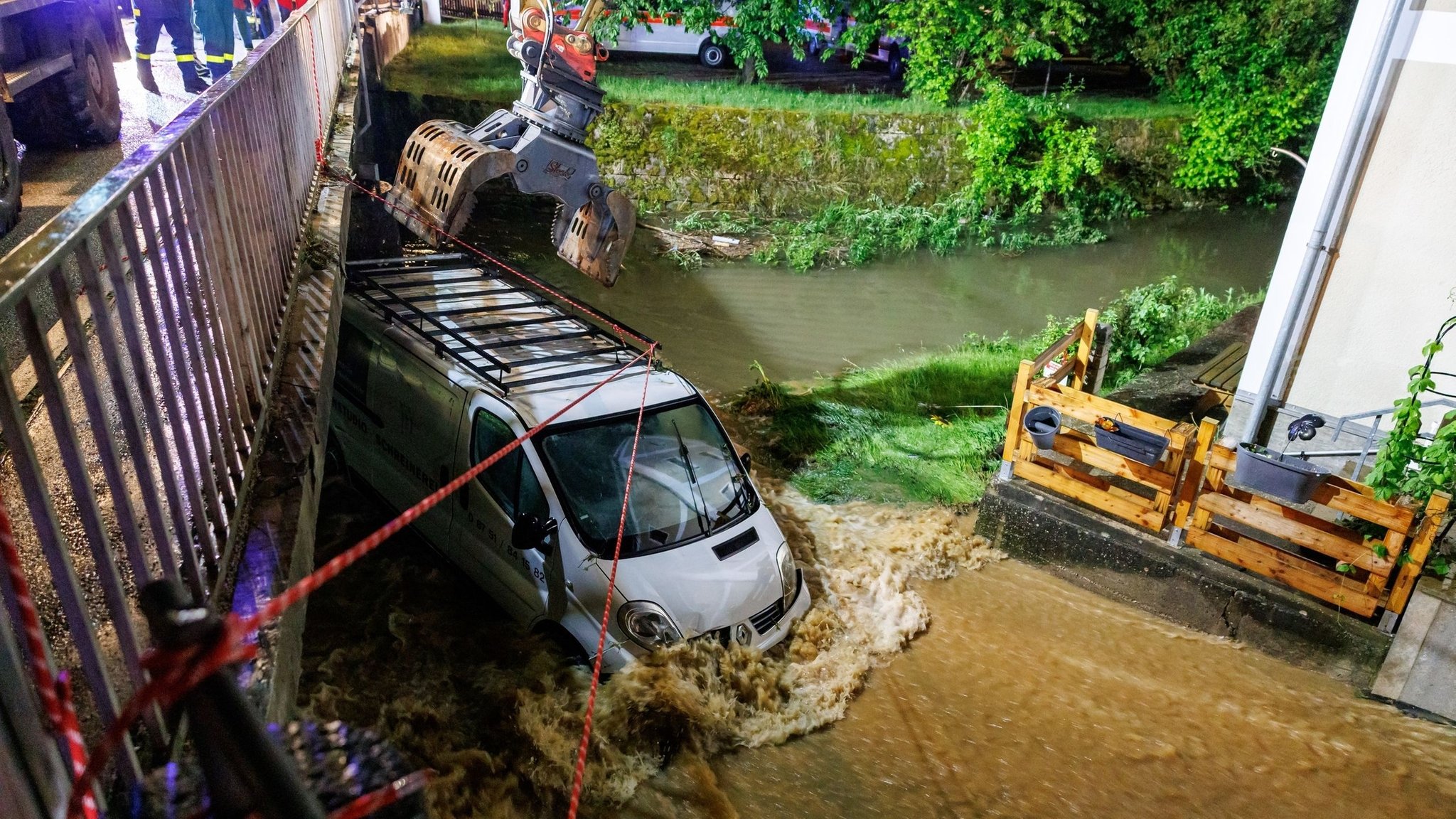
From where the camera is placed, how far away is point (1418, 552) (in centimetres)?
600

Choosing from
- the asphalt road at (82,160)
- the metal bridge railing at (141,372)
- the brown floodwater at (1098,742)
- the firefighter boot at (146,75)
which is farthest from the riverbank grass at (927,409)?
the firefighter boot at (146,75)

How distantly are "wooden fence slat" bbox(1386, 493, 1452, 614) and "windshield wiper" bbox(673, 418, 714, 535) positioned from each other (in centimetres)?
479

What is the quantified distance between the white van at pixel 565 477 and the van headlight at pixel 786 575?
2 cm

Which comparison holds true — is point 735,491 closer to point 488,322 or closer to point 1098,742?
point 488,322

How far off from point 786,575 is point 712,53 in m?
18.3

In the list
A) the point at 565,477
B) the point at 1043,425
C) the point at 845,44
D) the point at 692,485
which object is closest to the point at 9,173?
the point at 565,477

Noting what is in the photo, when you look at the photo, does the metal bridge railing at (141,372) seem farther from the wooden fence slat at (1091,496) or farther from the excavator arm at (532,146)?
the wooden fence slat at (1091,496)

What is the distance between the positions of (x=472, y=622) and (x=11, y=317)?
3.48m

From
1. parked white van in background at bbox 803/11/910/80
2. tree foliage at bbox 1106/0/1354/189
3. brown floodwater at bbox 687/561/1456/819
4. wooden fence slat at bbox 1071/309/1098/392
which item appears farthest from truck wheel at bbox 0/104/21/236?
tree foliage at bbox 1106/0/1354/189

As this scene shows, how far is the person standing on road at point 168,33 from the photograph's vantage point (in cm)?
938

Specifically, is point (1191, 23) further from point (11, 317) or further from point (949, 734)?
point (11, 317)

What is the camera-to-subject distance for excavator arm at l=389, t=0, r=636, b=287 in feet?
23.0

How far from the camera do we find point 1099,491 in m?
7.32

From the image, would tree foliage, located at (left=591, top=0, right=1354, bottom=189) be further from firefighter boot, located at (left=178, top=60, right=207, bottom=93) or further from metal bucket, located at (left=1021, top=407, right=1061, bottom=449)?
metal bucket, located at (left=1021, top=407, right=1061, bottom=449)
